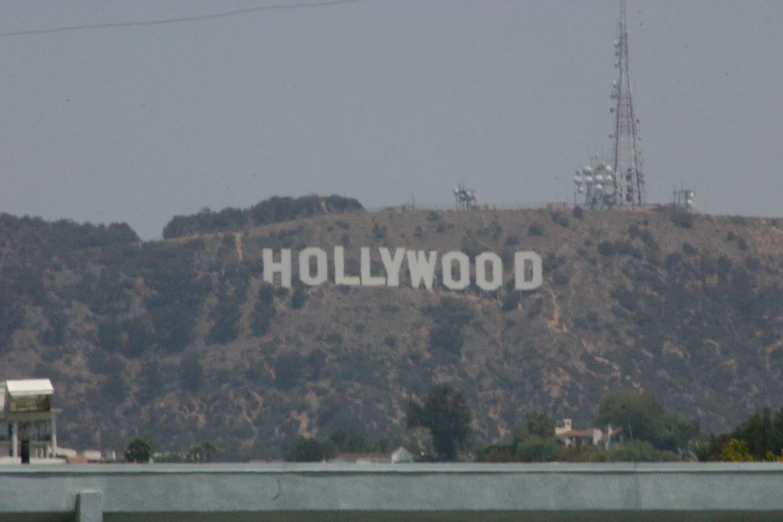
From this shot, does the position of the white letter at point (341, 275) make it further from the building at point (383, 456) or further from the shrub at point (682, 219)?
the shrub at point (682, 219)

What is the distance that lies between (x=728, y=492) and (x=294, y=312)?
452 feet

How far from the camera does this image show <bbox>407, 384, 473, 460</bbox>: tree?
126875 mm

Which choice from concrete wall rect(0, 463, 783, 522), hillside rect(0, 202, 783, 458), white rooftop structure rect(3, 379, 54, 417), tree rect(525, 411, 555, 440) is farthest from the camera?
hillside rect(0, 202, 783, 458)

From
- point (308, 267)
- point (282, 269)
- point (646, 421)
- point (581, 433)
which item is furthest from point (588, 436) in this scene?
point (282, 269)

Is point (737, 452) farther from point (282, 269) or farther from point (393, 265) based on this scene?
point (282, 269)

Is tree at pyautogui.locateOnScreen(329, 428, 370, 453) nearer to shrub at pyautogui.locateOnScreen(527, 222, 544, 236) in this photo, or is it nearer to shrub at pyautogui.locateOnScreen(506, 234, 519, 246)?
shrub at pyautogui.locateOnScreen(527, 222, 544, 236)

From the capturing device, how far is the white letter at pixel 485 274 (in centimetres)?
15600

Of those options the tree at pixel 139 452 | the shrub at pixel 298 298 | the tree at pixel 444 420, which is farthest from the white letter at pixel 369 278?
the tree at pixel 139 452

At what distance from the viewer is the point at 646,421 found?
404ft

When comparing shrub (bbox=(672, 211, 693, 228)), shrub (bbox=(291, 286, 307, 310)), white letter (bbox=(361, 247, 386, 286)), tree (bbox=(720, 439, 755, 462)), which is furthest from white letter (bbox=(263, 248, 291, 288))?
tree (bbox=(720, 439, 755, 462))

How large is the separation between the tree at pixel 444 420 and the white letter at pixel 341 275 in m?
25.5

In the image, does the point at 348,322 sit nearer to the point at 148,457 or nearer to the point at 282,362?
the point at 282,362

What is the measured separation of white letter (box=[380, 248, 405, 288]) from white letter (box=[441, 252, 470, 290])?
20.3ft

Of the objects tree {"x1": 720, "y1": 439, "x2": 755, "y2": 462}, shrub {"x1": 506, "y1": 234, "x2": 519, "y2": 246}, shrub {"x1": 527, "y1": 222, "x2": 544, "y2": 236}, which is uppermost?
shrub {"x1": 527, "y1": 222, "x2": 544, "y2": 236}
